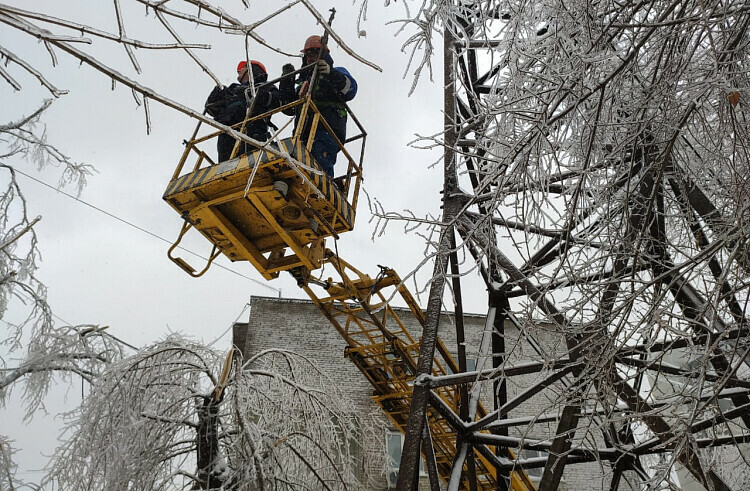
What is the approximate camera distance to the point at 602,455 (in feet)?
17.8

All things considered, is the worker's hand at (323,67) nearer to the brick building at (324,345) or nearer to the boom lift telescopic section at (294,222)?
the boom lift telescopic section at (294,222)

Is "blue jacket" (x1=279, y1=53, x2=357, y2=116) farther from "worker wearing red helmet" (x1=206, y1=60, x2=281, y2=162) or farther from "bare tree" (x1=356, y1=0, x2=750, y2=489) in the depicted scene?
"bare tree" (x1=356, y1=0, x2=750, y2=489)

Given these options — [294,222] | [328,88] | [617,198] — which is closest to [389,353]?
[294,222]

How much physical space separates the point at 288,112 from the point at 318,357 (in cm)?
921

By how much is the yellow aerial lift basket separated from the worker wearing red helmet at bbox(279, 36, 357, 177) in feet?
0.47

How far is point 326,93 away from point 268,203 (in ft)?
5.43

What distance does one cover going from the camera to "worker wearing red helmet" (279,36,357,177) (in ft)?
24.5

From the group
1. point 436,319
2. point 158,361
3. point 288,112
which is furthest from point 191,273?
point 436,319

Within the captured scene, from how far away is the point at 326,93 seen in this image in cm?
769

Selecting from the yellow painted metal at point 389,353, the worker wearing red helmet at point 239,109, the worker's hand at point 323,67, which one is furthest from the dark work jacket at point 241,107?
the yellow painted metal at point 389,353

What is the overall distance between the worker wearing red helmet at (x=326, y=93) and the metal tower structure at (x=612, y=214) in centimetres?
170

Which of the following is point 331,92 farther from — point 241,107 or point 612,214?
point 612,214

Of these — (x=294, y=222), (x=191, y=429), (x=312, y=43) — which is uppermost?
(x=312, y=43)

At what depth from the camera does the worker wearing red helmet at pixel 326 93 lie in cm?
746
